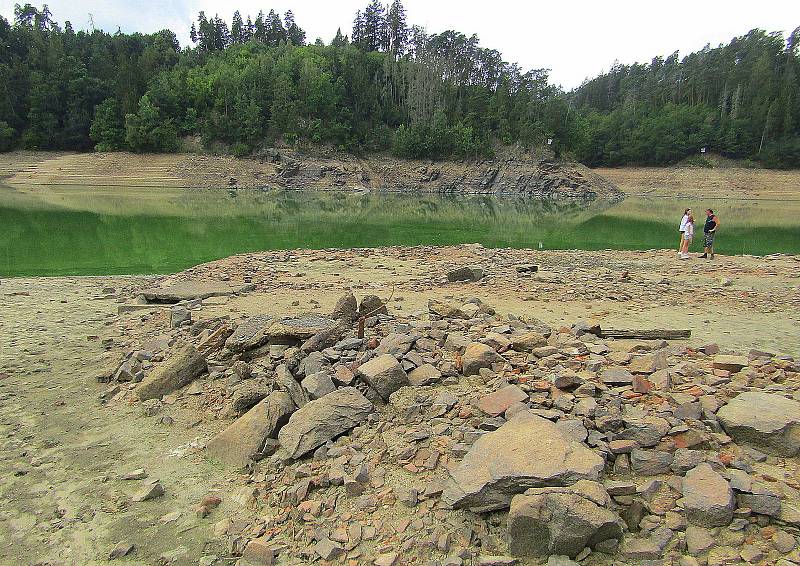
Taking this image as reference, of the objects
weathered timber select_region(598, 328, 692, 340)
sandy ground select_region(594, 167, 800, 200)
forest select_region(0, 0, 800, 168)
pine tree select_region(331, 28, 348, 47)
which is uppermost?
pine tree select_region(331, 28, 348, 47)

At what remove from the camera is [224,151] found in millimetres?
86312

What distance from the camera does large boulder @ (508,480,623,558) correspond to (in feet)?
12.2

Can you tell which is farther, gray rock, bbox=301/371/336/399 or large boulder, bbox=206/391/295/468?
gray rock, bbox=301/371/336/399

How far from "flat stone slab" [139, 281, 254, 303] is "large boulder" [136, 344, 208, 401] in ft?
16.8

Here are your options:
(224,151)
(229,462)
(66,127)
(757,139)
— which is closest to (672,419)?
(229,462)

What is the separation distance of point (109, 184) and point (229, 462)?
74.0 m

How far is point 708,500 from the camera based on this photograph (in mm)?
3896

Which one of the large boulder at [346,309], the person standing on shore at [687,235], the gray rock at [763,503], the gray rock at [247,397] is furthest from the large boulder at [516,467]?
the person standing on shore at [687,235]

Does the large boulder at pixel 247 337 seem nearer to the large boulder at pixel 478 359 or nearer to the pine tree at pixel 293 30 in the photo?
the large boulder at pixel 478 359

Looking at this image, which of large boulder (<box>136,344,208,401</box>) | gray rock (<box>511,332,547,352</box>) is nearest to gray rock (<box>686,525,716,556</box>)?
gray rock (<box>511,332,547,352</box>)

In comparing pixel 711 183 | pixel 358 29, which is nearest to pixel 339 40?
pixel 358 29

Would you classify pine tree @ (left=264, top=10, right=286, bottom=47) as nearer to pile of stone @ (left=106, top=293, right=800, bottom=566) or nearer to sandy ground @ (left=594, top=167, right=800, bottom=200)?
sandy ground @ (left=594, top=167, right=800, bottom=200)

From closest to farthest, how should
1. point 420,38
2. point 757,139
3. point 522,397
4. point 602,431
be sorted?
point 602,431, point 522,397, point 757,139, point 420,38

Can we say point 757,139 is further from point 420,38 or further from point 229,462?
point 229,462
